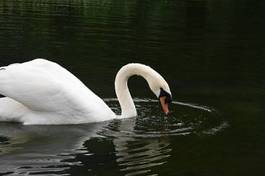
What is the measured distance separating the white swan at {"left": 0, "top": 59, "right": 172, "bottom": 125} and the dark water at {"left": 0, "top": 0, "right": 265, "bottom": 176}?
0.68 feet

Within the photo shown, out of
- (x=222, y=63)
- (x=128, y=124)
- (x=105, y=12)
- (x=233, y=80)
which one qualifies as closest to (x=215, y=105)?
(x=128, y=124)

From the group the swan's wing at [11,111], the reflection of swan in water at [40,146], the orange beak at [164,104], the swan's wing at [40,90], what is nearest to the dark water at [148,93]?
the reflection of swan in water at [40,146]

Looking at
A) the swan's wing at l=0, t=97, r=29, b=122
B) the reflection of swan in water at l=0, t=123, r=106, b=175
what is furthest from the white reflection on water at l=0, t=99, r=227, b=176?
the swan's wing at l=0, t=97, r=29, b=122

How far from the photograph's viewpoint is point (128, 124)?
43.1ft

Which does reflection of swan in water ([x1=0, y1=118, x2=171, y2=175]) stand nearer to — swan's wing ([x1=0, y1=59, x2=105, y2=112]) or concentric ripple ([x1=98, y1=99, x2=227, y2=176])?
concentric ripple ([x1=98, y1=99, x2=227, y2=176])

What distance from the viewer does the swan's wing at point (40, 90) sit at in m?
12.4

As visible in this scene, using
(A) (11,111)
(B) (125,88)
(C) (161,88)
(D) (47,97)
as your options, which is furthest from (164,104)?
(A) (11,111)

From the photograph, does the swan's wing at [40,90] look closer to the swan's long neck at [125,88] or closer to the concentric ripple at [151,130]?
the concentric ripple at [151,130]

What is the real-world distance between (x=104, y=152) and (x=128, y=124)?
1995 mm

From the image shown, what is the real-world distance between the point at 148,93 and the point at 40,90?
408 centimetres

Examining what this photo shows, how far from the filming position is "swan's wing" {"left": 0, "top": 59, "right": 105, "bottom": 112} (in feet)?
40.8

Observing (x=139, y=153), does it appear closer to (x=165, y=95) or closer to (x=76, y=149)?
Result: (x=76, y=149)

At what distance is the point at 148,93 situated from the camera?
52.9ft

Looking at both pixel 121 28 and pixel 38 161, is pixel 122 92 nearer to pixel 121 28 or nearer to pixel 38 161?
pixel 38 161
